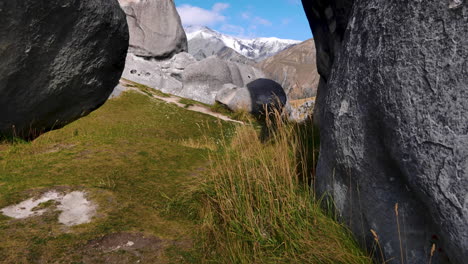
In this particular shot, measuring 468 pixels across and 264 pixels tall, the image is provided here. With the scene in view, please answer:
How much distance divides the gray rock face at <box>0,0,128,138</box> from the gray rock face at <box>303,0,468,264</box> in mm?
5069

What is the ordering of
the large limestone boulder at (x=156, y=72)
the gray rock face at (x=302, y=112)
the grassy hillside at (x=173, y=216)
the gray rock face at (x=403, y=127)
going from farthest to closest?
the large limestone boulder at (x=156, y=72)
the gray rock face at (x=302, y=112)
the grassy hillside at (x=173, y=216)
the gray rock face at (x=403, y=127)

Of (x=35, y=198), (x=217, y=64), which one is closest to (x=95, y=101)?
(x=35, y=198)

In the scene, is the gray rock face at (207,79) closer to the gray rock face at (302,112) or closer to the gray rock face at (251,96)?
the gray rock face at (251,96)

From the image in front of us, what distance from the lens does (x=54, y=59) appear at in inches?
278

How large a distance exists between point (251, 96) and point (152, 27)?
9.28 meters

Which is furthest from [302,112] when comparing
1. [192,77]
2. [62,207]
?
[62,207]

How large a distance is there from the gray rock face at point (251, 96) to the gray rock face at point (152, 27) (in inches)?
287

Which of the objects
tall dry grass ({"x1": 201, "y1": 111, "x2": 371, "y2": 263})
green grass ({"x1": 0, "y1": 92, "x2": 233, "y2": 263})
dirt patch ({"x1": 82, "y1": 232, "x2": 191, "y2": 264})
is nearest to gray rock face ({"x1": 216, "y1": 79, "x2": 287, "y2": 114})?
green grass ({"x1": 0, "y1": 92, "x2": 233, "y2": 263})

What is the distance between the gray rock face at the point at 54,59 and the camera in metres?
6.39

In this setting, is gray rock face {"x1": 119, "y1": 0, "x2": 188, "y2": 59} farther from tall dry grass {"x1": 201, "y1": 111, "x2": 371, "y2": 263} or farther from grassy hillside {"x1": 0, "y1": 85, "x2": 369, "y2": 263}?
tall dry grass {"x1": 201, "y1": 111, "x2": 371, "y2": 263}

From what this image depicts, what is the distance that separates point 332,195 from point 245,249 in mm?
834

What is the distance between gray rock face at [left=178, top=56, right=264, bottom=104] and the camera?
1861 cm

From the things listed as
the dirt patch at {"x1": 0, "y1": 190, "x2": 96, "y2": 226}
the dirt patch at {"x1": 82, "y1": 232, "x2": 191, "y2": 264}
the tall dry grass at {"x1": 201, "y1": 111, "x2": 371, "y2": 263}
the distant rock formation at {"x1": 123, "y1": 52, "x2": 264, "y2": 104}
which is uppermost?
the distant rock formation at {"x1": 123, "y1": 52, "x2": 264, "y2": 104}

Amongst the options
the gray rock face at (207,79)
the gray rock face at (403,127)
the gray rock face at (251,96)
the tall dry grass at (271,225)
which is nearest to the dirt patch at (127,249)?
the tall dry grass at (271,225)
